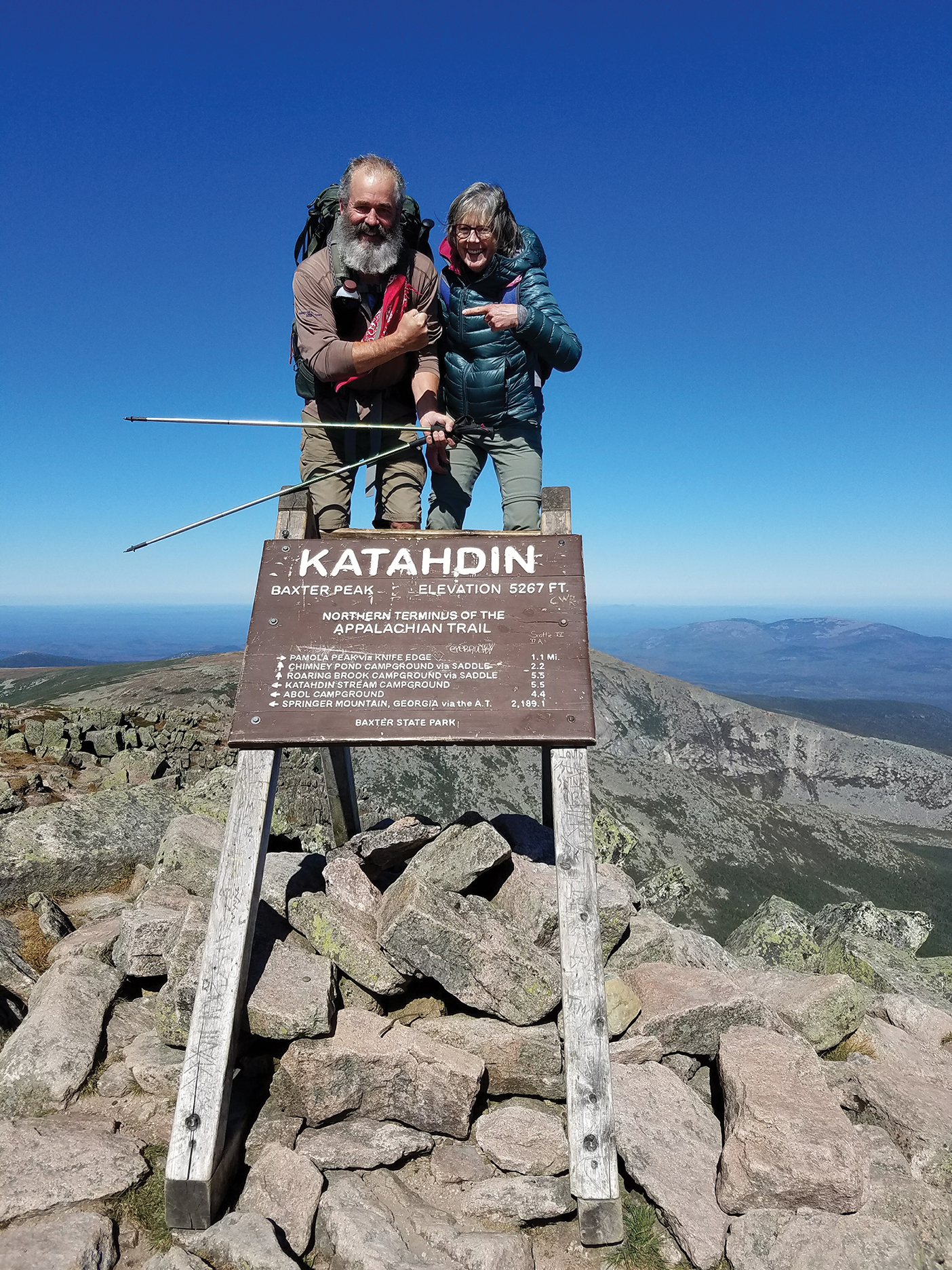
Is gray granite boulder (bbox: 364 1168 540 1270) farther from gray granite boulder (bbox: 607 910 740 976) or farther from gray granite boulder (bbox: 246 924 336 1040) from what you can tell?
gray granite boulder (bbox: 607 910 740 976)

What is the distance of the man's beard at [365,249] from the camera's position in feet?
23.5

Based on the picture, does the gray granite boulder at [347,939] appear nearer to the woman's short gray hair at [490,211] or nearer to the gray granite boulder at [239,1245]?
the gray granite boulder at [239,1245]

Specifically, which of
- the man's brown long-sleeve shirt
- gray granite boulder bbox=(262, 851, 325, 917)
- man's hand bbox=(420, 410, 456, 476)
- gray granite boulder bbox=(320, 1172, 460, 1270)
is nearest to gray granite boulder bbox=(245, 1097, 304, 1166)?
gray granite boulder bbox=(320, 1172, 460, 1270)

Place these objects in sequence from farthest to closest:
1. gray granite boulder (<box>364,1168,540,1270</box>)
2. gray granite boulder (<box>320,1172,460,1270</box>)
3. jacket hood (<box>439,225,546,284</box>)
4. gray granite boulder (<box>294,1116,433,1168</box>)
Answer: jacket hood (<box>439,225,546,284</box>) → gray granite boulder (<box>294,1116,433,1168</box>) → gray granite boulder (<box>364,1168,540,1270</box>) → gray granite boulder (<box>320,1172,460,1270</box>)

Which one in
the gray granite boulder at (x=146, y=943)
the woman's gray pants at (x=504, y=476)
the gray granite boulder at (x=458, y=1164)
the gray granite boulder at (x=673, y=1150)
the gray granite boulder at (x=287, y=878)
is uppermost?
the woman's gray pants at (x=504, y=476)

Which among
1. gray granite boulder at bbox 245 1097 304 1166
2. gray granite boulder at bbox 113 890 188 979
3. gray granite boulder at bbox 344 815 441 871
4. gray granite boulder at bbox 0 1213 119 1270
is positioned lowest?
gray granite boulder at bbox 245 1097 304 1166

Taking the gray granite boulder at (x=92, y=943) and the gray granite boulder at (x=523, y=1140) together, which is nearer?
the gray granite boulder at (x=523, y=1140)

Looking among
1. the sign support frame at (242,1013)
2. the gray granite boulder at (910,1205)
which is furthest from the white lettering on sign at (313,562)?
the gray granite boulder at (910,1205)

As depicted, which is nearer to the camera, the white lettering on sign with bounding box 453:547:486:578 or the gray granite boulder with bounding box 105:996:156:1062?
the white lettering on sign with bounding box 453:547:486:578

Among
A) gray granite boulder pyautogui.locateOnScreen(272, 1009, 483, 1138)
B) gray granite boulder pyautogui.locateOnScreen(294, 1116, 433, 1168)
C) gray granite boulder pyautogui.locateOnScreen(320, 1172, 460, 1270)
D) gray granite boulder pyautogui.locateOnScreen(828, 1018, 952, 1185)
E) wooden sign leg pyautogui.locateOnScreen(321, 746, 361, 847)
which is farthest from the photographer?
wooden sign leg pyautogui.locateOnScreen(321, 746, 361, 847)

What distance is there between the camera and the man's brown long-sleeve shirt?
720 cm

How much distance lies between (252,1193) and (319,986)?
54.6 inches

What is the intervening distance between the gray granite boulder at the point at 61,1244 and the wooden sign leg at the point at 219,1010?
375 mm

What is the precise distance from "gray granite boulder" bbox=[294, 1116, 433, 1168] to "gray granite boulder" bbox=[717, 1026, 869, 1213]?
7.37 feet
